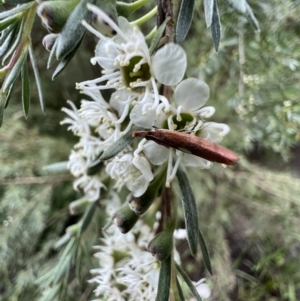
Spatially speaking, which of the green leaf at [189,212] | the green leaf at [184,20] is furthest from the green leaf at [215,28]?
the green leaf at [189,212]

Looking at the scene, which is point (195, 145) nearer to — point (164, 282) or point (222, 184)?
point (164, 282)

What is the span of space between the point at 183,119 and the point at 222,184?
56 cm

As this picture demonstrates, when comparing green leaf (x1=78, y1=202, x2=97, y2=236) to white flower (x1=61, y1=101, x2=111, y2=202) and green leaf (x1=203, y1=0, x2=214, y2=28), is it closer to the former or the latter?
white flower (x1=61, y1=101, x2=111, y2=202)

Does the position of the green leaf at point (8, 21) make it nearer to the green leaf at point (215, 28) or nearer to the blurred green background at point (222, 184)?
the green leaf at point (215, 28)

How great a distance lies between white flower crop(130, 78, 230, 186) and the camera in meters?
0.29

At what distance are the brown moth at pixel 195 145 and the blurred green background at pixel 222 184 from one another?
31 cm

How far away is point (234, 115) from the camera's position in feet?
2.48

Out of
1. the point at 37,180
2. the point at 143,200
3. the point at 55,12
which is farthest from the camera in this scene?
the point at 37,180

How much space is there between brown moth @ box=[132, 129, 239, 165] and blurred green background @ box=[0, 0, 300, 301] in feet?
1.02

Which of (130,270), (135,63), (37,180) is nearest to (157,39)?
(135,63)

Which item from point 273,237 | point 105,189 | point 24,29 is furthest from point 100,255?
point 273,237

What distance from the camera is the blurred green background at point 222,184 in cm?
61

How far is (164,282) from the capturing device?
1.16 feet

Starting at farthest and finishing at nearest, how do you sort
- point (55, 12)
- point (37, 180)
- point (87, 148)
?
point (37, 180) → point (87, 148) → point (55, 12)
